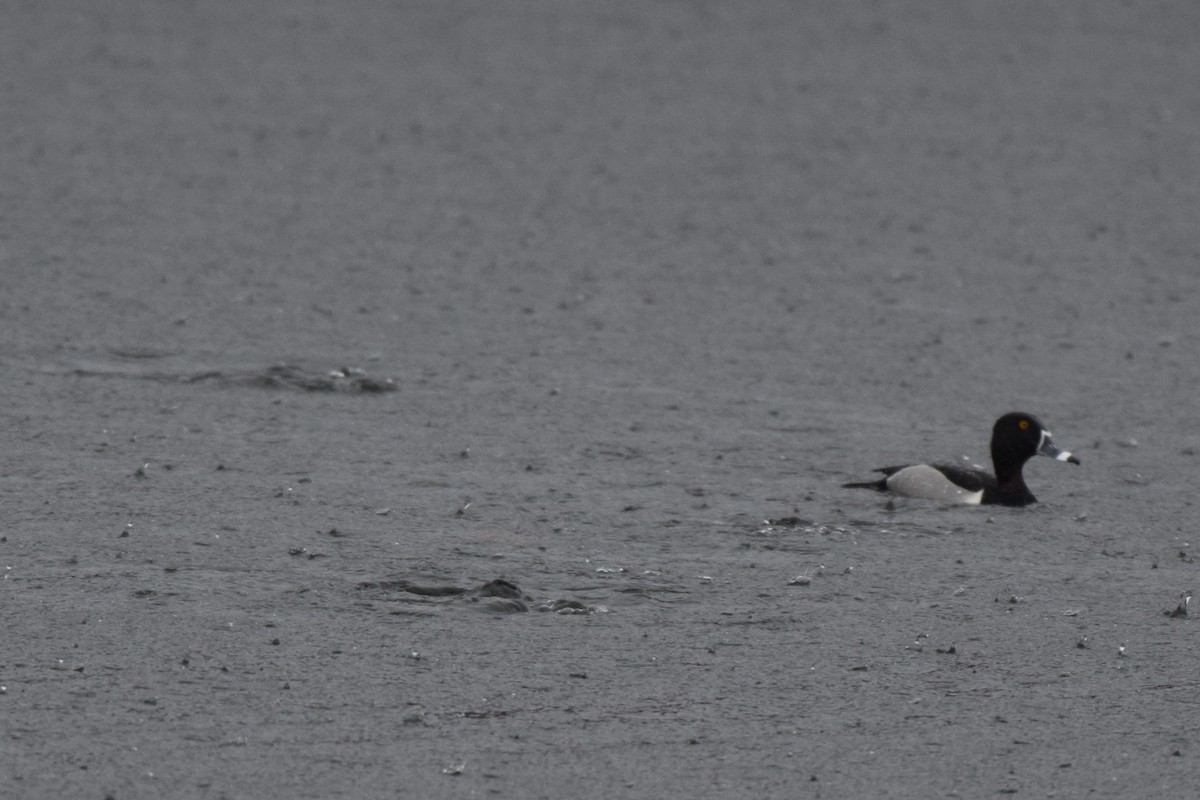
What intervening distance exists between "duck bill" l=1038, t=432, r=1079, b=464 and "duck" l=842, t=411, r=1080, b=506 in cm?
2

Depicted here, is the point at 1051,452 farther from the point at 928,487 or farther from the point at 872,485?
the point at 872,485

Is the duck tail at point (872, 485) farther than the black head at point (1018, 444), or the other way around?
the black head at point (1018, 444)

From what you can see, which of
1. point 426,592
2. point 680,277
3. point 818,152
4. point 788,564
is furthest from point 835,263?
point 426,592

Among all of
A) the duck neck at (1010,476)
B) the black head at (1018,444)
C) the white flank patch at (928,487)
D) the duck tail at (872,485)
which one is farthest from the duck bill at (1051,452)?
the duck tail at (872,485)

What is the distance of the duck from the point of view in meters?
7.83

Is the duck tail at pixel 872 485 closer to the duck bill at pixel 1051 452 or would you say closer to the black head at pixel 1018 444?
the black head at pixel 1018 444

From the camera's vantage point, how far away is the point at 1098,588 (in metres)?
6.79

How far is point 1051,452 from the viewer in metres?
8.22

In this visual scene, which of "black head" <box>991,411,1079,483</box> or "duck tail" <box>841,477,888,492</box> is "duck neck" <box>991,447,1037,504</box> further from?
"duck tail" <box>841,477,888,492</box>

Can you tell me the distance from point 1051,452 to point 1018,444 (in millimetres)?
207

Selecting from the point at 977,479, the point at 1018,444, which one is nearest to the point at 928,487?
the point at 977,479

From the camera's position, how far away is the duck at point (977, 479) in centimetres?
783

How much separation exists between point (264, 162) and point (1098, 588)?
29.0ft

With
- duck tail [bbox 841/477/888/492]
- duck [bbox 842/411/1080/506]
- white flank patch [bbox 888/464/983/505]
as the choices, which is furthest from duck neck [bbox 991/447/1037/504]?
duck tail [bbox 841/477/888/492]
